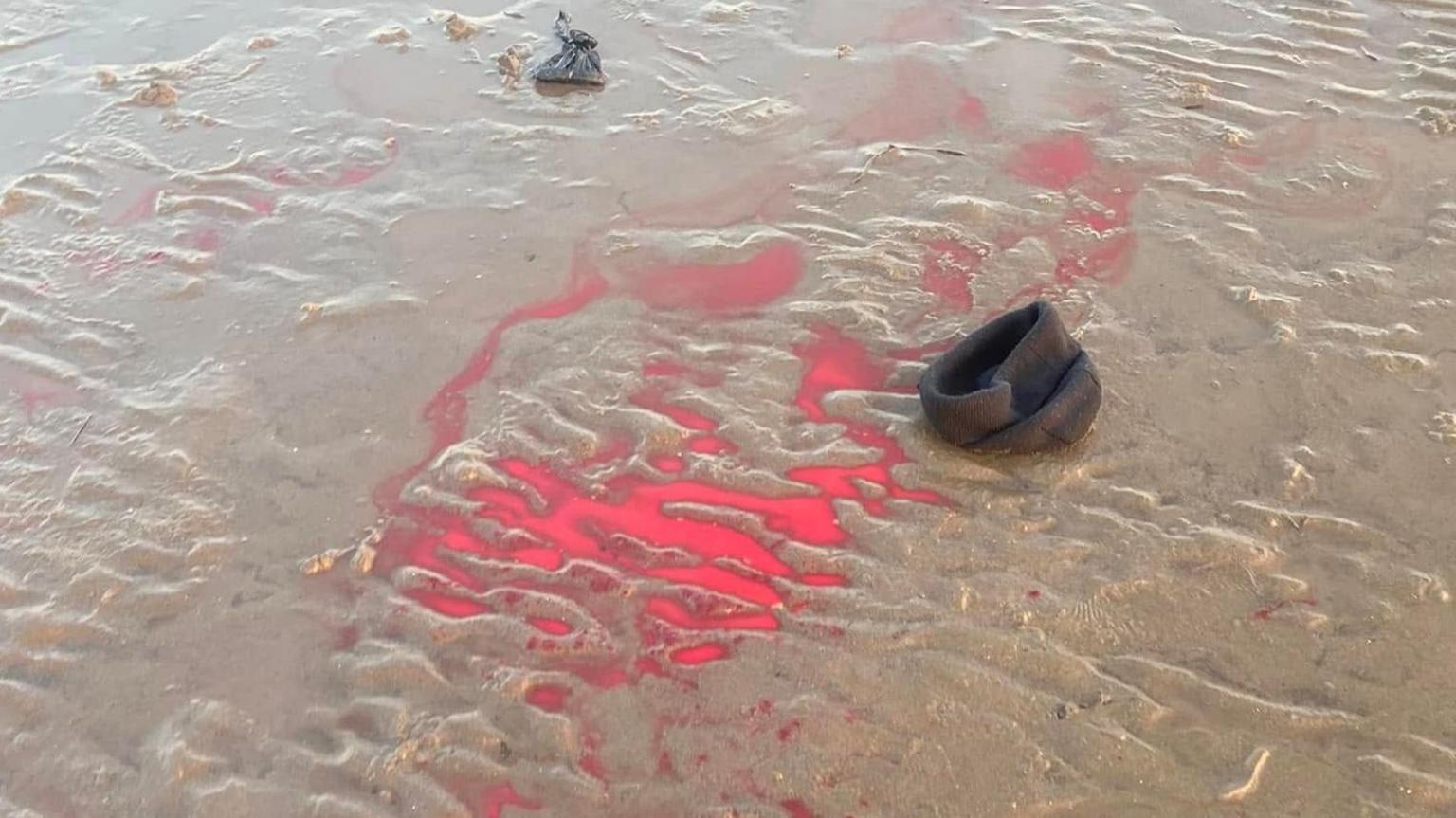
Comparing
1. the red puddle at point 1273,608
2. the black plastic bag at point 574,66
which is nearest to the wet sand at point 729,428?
the red puddle at point 1273,608

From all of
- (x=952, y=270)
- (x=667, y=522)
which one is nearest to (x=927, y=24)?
(x=952, y=270)

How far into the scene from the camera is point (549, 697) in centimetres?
321

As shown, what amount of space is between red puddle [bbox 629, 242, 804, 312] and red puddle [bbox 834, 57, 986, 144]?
1.10 m

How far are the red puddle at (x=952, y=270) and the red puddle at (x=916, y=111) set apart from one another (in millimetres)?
978

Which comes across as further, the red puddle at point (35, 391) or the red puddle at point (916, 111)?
the red puddle at point (916, 111)

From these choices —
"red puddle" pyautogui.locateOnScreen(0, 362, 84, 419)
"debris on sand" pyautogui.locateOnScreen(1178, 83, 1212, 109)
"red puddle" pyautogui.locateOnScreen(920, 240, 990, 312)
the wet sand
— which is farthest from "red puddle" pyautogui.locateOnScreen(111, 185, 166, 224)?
"debris on sand" pyautogui.locateOnScreen(1178, 83, 1212, 109)

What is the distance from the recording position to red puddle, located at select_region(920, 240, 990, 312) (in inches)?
177

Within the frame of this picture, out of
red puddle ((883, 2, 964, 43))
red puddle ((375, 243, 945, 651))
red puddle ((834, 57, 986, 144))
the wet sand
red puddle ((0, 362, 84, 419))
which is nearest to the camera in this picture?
the wet sand

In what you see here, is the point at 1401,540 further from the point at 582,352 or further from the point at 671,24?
the point at 671,24

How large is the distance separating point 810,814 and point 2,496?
3185 mm

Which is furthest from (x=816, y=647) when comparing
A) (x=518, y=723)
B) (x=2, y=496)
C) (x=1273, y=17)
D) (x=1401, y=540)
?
(x=1273, y=17)

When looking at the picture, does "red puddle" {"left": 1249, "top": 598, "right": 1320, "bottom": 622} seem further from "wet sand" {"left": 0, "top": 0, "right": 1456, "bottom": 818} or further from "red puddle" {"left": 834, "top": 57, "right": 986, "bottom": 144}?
"red puddle" {"left": 834, "top": 57, "right": 986, "bottom": 144}

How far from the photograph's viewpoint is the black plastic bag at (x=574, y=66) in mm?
5910

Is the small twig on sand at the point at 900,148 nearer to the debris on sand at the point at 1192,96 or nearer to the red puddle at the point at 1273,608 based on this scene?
the debris on sand at the point at 1192,96
